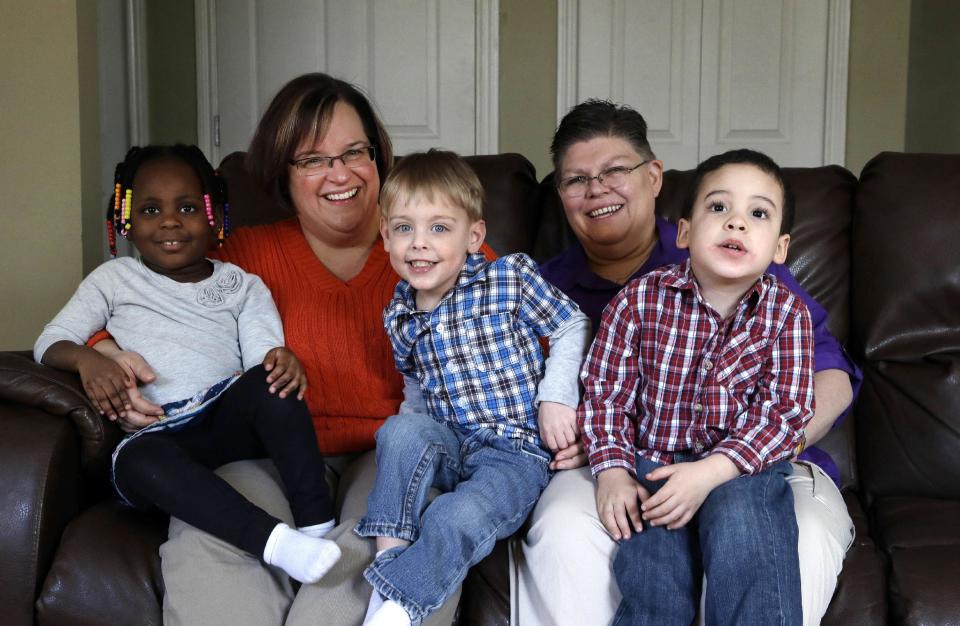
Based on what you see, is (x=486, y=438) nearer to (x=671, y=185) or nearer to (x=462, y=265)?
(x=462, y=265)

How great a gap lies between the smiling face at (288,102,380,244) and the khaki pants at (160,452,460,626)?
69cm

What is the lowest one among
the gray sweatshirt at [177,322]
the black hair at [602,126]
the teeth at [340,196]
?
the gray sweatshirt at [177,322]

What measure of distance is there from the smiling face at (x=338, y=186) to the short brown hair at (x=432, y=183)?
0.79ft

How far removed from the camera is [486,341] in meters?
1.76

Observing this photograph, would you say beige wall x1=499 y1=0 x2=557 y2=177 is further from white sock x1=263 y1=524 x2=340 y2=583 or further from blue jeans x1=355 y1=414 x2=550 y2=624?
white sock x1=263 y1=524 x2=340 y2=583

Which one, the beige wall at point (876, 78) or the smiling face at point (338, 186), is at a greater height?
the beige wall at point (876, 78)

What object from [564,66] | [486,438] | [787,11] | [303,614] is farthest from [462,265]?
[787,11]

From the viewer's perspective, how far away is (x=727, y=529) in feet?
4.65

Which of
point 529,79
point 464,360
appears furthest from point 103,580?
point 529,79

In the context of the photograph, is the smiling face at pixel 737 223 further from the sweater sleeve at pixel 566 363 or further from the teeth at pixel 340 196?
the teeth at pixel 340 196

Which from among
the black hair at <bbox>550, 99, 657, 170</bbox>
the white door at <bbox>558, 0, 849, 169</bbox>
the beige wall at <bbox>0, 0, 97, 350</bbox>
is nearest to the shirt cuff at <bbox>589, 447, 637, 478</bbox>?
the black hair at <bbox>550, 99, 657, 170</bbox>

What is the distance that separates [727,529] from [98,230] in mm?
2232

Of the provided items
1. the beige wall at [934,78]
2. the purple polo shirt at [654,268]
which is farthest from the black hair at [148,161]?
the beige wall at [934,78]

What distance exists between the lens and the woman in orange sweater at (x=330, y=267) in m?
1.92
